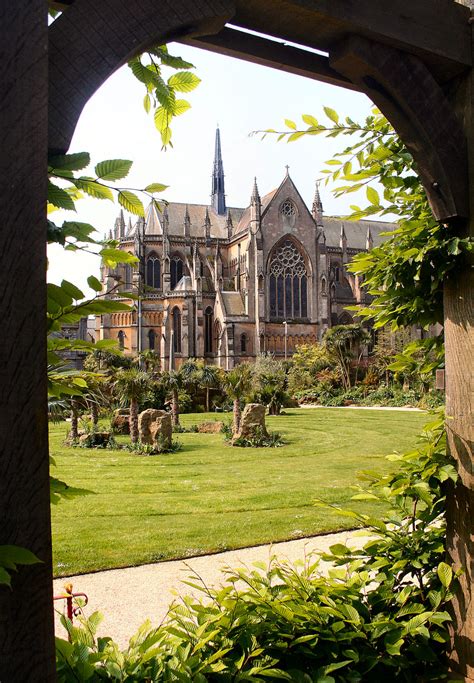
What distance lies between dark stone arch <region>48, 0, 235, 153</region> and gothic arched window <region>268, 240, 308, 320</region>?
44.2 meters

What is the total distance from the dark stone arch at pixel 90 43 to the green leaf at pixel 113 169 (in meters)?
0.13

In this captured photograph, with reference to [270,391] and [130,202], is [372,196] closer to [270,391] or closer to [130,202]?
[130,202]

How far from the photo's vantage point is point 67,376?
1688mm

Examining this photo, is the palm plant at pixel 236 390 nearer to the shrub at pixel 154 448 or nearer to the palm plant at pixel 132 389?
the shrub at pixel 154 448

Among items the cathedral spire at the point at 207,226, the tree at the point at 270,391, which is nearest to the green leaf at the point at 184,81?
the tree at the point at 270,391

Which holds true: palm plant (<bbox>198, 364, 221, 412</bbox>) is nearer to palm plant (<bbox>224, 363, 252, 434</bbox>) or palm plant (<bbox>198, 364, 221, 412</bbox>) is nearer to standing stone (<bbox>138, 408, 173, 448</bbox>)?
palm plant (<bbox>224, 363, 252, 434</bbox>)

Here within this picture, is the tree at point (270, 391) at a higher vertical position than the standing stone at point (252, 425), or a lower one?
higher

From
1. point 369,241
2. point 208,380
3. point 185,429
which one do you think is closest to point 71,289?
point 185,429

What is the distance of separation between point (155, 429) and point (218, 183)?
50264 millimetres

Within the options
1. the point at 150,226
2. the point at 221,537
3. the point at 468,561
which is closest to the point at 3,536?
the point at 468,561

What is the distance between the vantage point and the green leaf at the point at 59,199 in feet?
4.45

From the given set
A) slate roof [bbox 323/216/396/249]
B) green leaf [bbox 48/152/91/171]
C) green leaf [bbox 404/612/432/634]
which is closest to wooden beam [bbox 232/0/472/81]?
→ green leaf [bbox 48/152/91/171]

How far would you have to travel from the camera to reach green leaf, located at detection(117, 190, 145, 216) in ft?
5.20

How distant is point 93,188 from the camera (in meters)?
1.53
